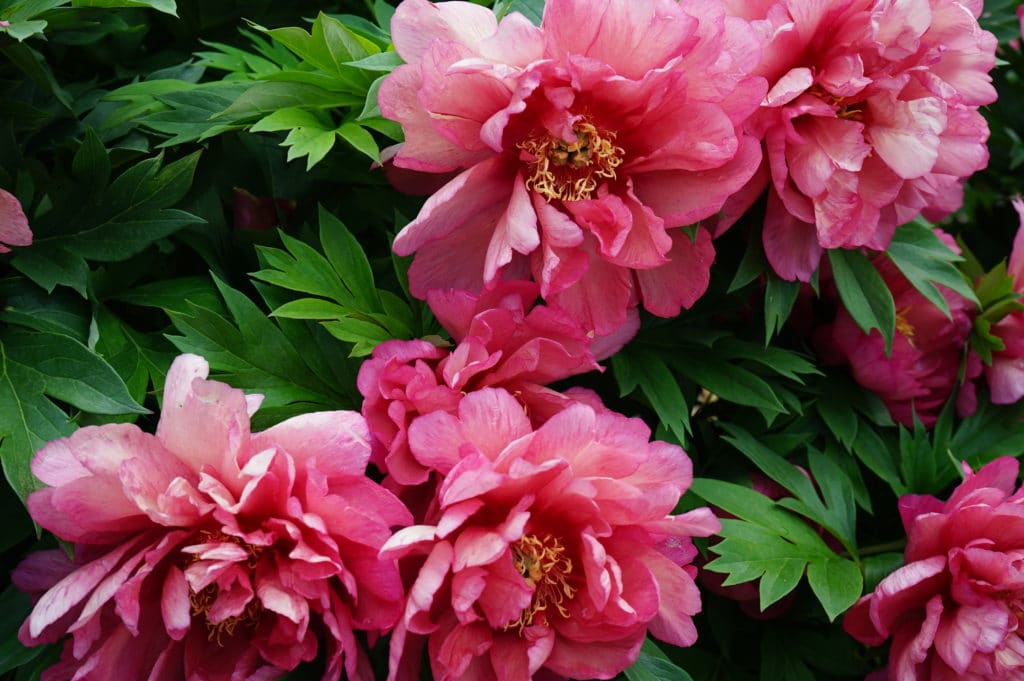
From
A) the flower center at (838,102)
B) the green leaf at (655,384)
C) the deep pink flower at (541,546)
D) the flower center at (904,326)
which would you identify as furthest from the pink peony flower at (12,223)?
the flower center at (904,326)

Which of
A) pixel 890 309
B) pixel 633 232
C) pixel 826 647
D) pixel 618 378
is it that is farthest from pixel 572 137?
pixel 826 647

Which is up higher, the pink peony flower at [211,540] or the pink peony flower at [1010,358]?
the pink peony flower at [211,540]

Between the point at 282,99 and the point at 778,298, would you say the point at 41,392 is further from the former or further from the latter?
the point at 778,298

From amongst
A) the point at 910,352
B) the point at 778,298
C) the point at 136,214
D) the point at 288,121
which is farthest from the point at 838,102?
the point at 136,214

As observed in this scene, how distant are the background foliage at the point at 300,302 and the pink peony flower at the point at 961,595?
3 cm

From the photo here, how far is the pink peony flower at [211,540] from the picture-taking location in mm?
462

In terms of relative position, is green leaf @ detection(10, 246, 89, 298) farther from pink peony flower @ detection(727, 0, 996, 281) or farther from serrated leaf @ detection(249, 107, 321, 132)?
pink peony flower @ detection(727, 0, 996, 281)

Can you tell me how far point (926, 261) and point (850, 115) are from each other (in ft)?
0.52

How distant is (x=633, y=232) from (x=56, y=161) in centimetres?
41

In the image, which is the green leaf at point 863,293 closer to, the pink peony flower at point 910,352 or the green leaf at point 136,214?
the pink peony flower at point 910,352

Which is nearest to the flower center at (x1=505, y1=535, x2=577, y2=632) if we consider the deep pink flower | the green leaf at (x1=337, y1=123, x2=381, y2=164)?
the deep pink flower

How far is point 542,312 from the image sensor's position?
1.73 ft

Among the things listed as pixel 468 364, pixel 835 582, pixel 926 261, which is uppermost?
pixel 468 364

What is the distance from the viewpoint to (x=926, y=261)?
71cm
